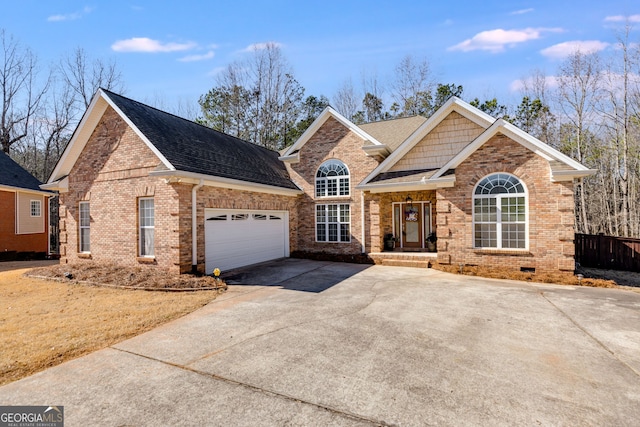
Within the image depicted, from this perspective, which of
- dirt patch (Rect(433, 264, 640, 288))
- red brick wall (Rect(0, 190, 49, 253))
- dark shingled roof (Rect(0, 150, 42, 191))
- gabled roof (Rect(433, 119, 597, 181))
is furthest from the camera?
dark shingled roof (Rect(0, 150, 42, 191))

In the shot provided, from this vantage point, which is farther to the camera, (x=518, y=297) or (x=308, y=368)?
(x=518, y=297)

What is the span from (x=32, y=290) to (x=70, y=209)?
4314 millimetres

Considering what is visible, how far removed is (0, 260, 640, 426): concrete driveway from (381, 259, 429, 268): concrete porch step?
4752 millimetres

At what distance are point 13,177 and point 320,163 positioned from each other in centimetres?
1978

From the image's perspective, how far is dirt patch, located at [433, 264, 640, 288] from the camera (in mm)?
9477

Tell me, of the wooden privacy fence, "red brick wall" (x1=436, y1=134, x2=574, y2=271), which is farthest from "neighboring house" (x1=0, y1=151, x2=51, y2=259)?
the wooden privacy fence

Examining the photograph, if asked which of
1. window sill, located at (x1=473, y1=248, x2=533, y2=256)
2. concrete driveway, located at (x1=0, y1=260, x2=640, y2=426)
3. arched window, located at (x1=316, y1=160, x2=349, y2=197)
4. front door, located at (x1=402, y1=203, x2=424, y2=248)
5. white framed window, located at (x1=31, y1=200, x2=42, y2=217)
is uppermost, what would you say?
arched window, located at (x1=316, y1=160, x2=349, y2=197)

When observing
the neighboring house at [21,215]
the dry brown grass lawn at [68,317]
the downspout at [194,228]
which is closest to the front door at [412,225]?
the downspout at [194,228]

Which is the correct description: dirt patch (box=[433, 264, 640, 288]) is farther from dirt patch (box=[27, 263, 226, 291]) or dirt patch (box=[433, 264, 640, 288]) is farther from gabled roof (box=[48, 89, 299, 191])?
gabled roof (box=[48, 89, 299, 191])

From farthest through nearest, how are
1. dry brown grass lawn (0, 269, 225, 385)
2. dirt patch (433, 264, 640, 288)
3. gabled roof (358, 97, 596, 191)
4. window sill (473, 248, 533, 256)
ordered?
window sill (473, 248, 533, 256) < gabled roof (358, 97, 596, 191) < dirt patch (433, 264, 640, 288) < dry brown grass lawn (0, 269, 225, 385)

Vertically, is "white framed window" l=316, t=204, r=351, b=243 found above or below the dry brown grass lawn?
above

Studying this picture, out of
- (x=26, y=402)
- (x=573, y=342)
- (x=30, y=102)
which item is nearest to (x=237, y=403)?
(x=26, y=402)

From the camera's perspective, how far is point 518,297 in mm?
7984

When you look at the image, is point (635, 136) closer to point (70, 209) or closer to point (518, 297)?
point (518, 297)
